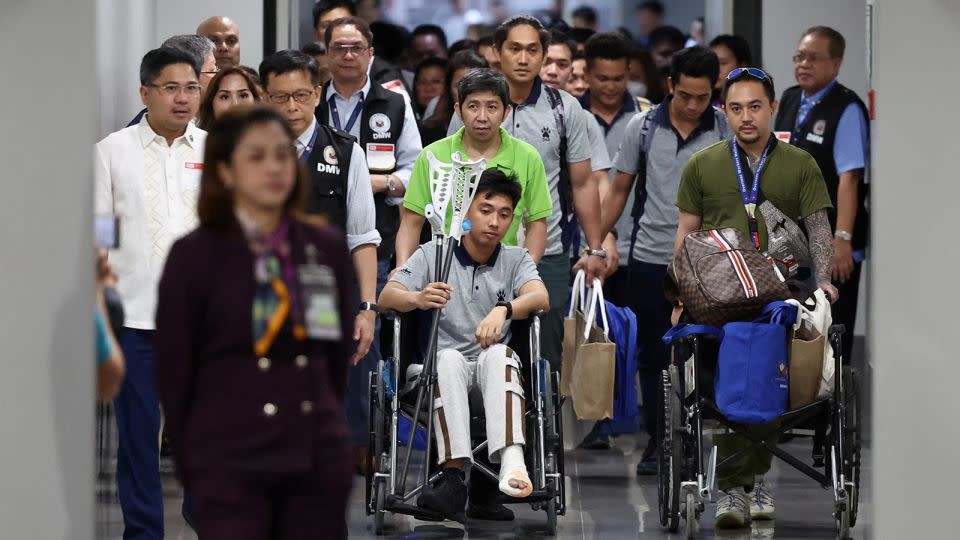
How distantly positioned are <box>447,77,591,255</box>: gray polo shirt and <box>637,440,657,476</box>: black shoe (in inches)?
42.3

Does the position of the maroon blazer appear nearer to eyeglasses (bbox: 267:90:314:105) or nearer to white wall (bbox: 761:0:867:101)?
eyeglasses (bbox: 267:90:314:105)

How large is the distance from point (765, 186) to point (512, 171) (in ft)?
3.33

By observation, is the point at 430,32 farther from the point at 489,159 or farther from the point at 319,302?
the point at 319,302

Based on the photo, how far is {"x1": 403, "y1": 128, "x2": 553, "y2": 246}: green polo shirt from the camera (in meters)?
7.07

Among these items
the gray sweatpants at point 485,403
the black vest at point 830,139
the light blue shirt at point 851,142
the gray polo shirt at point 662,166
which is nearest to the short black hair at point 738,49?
the black vest at point 830,139

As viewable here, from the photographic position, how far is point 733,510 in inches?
260

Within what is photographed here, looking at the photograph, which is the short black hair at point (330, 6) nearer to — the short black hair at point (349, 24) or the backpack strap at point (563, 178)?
the short black hair at point (349, 24)

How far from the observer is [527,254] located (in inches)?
261

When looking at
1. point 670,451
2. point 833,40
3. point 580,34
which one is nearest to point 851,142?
point 833,40
